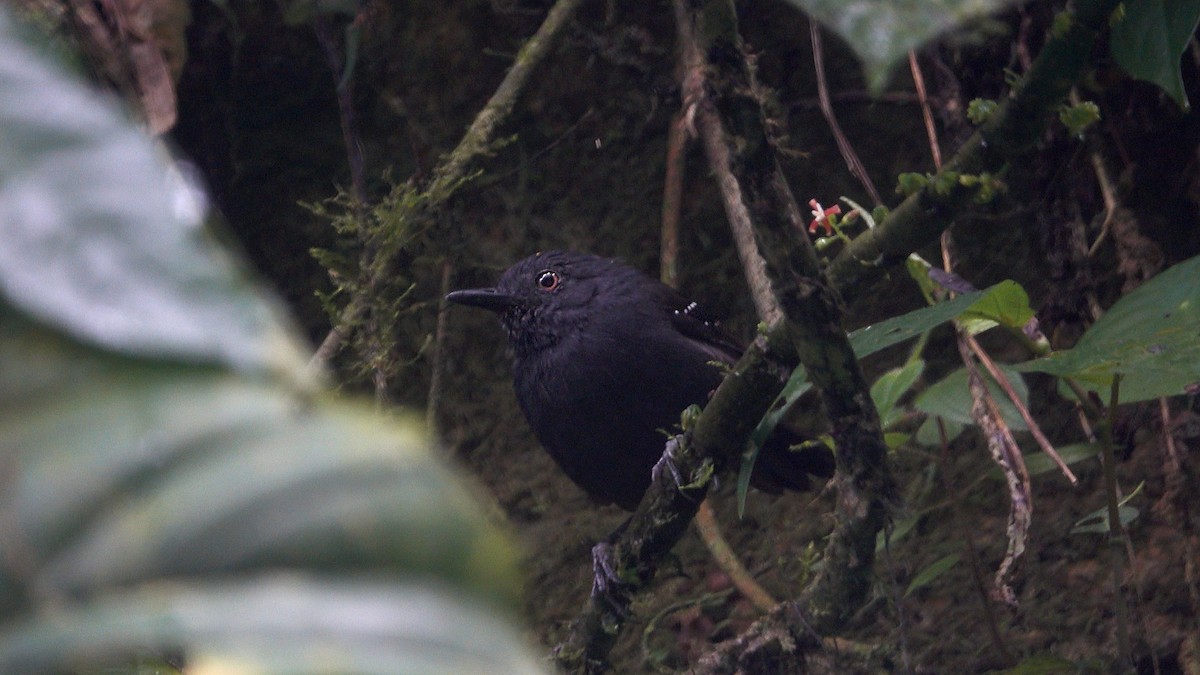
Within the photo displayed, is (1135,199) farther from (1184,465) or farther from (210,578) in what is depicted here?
(210,578)

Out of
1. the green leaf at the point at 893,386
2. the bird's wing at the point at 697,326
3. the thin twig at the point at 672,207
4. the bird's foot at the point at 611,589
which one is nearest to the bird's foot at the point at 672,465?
the bird's foot at the point at 611,589

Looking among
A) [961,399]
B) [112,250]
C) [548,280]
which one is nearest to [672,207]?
[548,280]

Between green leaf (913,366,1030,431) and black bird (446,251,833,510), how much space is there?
0.78 meters

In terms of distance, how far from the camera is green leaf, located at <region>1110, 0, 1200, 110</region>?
5.58ft

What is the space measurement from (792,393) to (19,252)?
5.67ft

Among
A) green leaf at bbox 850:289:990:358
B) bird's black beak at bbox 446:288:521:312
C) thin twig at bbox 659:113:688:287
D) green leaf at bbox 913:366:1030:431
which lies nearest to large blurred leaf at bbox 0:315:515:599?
green leaf at bbox 850:289:990:358

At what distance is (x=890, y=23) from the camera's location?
2.21 feet

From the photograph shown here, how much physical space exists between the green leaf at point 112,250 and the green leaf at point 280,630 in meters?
0.10

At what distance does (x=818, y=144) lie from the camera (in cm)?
399

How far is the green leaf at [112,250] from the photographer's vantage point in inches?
19.0

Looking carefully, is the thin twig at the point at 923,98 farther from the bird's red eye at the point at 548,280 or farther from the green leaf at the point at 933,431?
the bird's red eye at the point at 548,280

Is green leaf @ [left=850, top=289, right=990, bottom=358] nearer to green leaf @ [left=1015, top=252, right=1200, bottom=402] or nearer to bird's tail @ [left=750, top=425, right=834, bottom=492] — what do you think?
green leaf @ [left=1015, top=252, right=1200, bottom=402]

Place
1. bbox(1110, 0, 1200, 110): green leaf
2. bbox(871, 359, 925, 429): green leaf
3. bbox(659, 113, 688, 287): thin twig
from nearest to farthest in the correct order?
1. bbox(1110, 0, 1200, 110): green leaf
2. bbox(871, 359, 925, 429): green leaf
3. bbox(659, 113, 688, 287): thin twig

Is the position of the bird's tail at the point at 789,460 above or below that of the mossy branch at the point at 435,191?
below
